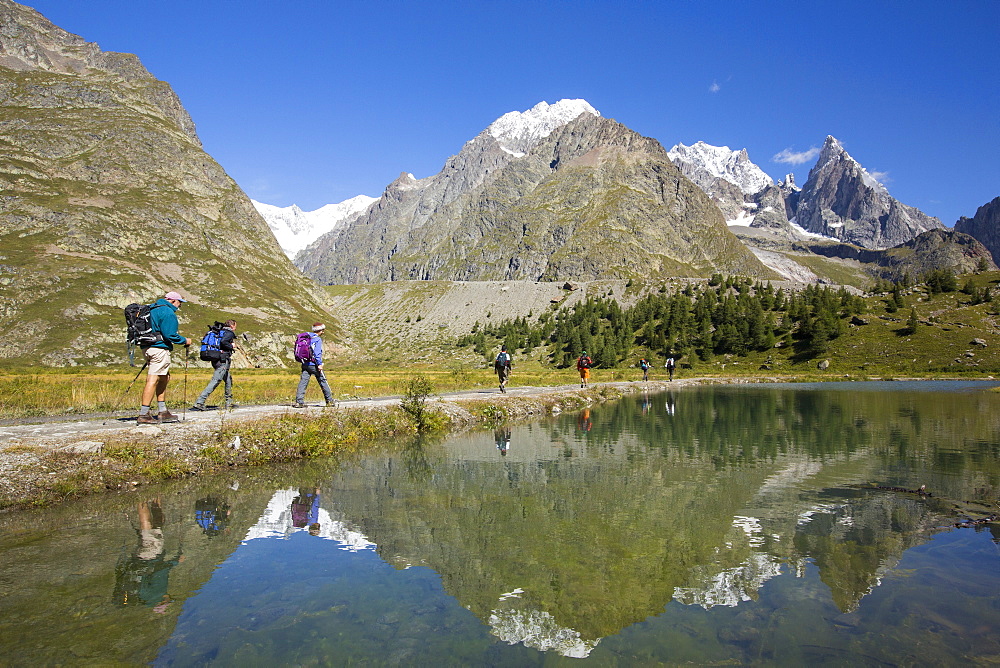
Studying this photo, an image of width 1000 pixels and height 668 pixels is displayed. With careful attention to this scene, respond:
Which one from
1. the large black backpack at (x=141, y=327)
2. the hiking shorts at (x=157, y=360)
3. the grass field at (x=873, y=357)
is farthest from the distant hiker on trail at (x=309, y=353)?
the grass field at (x=873, y=357)

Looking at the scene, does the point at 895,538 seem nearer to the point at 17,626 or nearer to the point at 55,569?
the point at 17,626

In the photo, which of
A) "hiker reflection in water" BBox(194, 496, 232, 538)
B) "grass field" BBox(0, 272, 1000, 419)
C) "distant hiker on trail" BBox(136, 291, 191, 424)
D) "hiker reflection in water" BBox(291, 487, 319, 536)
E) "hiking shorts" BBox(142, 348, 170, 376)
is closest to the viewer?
"hiker reflection in water" BBox(194, 496, 232, 538)

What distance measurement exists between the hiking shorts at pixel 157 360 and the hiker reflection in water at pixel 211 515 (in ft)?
19.0

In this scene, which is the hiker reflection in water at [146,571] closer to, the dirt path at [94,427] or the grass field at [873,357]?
the dirt path at [94,427]

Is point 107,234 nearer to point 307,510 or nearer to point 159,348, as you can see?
point 159,348

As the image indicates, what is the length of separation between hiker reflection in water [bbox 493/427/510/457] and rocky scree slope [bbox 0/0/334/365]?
88.0 metres

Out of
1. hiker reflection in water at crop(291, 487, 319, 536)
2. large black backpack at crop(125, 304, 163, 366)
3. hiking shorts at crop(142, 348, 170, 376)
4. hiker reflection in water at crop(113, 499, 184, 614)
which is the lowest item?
hiker reflection in water at crop(291, 487, 319, 536)

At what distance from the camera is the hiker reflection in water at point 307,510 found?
1227 centimetres

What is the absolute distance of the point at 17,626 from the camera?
7355 mm

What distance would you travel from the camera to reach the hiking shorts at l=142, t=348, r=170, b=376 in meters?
17.4

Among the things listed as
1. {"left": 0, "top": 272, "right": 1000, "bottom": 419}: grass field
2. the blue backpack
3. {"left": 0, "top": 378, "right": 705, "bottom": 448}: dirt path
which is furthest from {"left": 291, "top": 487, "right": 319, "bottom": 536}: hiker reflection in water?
{"left": 0, "top": 272, "right": 1000, "bottom": 419}: grass field

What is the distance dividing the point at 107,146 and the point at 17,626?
208 metres

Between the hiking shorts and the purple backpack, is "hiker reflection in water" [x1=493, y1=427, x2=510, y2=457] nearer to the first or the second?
the purple backpack

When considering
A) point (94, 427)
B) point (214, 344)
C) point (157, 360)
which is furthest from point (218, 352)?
point (94, 427)
